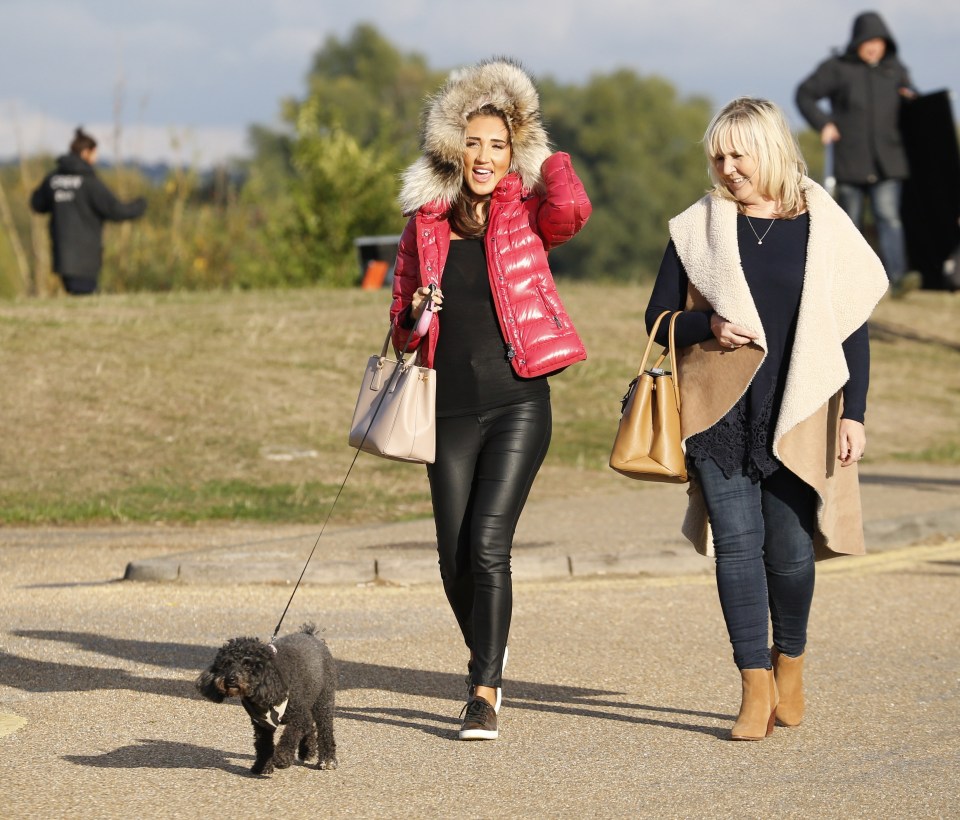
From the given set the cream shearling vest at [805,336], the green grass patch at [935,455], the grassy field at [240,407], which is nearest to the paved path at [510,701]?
the cream shearling vest at [805,336]

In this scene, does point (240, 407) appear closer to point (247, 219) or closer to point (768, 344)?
point (247, 219)

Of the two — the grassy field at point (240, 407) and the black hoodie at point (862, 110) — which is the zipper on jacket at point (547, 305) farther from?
the black hoodie at point (862, 110)

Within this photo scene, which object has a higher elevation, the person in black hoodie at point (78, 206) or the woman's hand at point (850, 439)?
the person in black hoodie at point (78, 206)

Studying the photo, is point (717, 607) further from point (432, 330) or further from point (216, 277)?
point (216, 277)

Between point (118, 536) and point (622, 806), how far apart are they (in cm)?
636

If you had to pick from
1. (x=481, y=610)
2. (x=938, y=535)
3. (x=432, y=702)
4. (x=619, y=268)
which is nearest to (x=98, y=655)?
(x=432, y=702)

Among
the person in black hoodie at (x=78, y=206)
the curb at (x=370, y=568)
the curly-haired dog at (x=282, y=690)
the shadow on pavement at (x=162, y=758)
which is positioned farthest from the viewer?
the person in black hoodie at (x=78, y=206)

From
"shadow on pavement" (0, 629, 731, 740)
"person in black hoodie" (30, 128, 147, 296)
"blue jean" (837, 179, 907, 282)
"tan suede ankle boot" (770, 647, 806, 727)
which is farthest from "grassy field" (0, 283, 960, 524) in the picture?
"tan suede ankle boot" (770, 647, 806, 727)

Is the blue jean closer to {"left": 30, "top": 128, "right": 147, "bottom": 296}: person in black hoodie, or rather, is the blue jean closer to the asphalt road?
Result: {"left": 30, "top": 128, "right": 147, "bottom": 296}: person in black hoodie

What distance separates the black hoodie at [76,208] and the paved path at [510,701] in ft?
27.0

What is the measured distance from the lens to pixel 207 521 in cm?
1113

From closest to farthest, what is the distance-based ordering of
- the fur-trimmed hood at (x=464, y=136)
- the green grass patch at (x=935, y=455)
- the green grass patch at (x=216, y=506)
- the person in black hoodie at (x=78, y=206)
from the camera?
the fur-trimmed hood at (x=464, y=136)
the green grass patch at (x=216, y=506)
the green grass patch at (x=935, y=455)
the person in black hoodie at (x=78, y=206)

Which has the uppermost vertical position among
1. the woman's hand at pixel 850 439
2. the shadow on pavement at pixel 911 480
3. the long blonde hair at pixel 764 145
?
the long blonde hair at pixel 764 145

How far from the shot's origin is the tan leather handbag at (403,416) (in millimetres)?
5621
